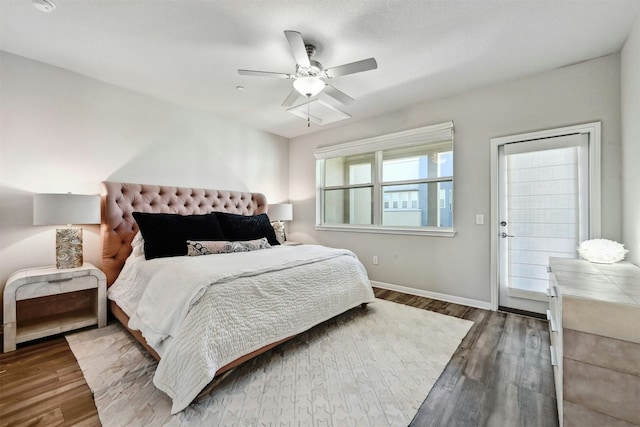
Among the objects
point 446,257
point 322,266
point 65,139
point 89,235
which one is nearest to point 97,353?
point 89,235

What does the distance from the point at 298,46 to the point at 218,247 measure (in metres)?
1.94

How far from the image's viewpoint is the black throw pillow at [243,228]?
314 cm

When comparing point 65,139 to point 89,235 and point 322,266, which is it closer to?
point 89,235

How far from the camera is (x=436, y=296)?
3.40m

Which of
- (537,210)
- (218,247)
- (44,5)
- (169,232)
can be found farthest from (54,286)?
(537,210)

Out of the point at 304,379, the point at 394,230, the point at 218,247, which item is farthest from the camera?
the point at 394,230

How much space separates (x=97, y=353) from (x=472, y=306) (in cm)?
364

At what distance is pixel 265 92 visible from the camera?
3145mm

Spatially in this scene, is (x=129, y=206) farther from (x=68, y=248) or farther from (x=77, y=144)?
(x=77, y=144)

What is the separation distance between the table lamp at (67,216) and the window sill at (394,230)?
119 inches

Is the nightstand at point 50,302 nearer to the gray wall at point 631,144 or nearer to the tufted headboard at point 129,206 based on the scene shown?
the tufted headboard at point 129,206

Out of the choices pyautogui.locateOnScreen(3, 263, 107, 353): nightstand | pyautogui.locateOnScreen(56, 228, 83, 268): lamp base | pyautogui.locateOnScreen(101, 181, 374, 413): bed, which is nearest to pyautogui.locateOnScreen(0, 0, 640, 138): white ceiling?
pyautogui.locateOnScreen(101, 181, 374, 413): bed

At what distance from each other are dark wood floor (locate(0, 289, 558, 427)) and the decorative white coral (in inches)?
31.2

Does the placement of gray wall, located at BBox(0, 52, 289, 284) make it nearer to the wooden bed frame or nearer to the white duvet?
the wooden bed frame
